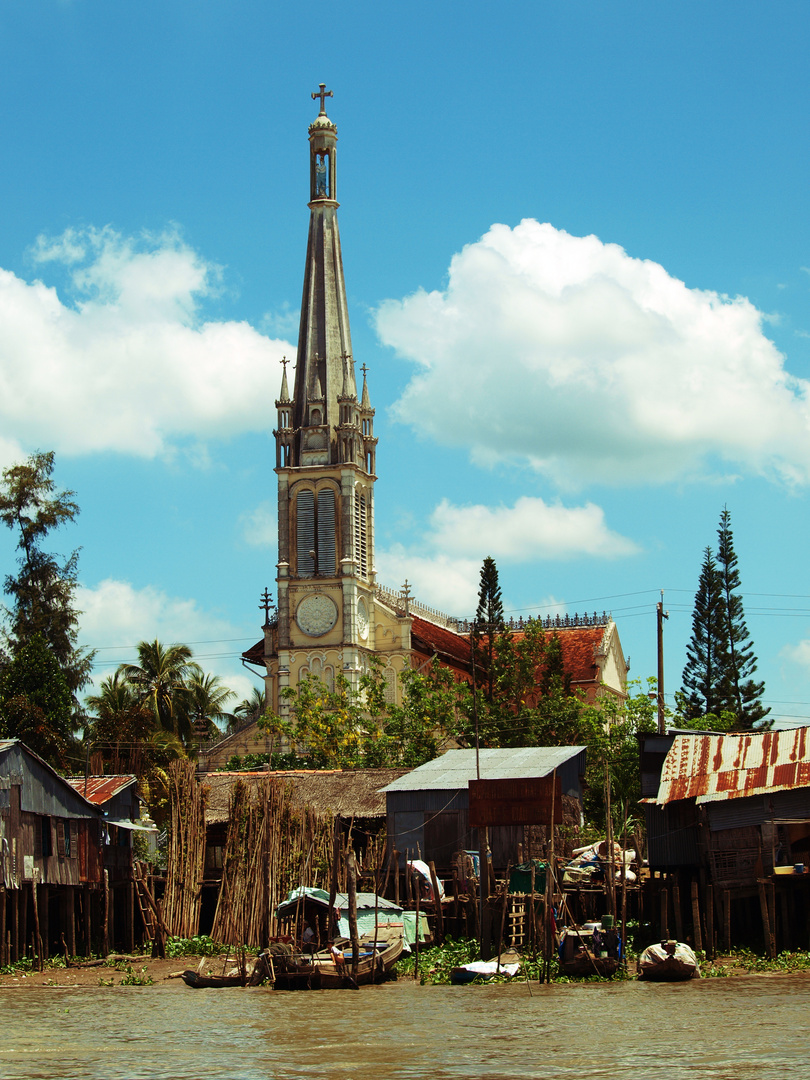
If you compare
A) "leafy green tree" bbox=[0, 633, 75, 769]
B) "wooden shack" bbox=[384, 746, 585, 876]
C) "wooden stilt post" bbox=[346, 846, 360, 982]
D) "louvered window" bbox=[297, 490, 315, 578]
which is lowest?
"wooden stilt post" bbox=[346, 846, 360, 982]

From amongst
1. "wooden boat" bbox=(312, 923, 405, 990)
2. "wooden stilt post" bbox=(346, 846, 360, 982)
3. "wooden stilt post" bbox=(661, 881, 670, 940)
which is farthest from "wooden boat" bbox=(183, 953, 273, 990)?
"wooden stilt post" bbox=(661, 881, 670, 940)

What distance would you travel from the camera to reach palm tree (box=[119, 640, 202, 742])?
6316cm

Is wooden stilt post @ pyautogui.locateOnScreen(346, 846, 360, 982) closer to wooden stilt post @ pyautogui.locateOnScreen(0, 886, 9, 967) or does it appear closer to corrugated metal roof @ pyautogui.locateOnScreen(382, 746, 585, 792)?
wooden stilt post @ pyautogui.locateOnScreen(0, 886, 9, 967)

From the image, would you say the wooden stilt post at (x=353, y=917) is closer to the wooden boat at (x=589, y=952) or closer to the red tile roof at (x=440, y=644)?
the wooden boat at (x=589, y=952)

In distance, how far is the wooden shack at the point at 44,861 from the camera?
3516 cm

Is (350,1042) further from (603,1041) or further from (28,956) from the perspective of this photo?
(28,956)

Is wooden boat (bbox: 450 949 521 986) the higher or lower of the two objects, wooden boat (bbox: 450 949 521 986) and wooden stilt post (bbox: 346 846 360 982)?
the lower

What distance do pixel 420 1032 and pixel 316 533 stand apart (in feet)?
161

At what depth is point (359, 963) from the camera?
101 feet

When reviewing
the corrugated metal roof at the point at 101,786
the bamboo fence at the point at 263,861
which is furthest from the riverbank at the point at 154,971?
the corrugated metal roof at the point at 101,786

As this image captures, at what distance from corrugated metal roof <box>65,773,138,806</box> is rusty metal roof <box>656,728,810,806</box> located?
16.0 metres

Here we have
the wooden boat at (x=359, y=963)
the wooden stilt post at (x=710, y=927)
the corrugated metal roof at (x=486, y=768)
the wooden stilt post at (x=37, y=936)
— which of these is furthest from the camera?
the corrugated metal roof at (x=486, y=768)

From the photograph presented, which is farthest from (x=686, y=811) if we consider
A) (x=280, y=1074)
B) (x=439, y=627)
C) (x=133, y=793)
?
(x=439, y=627)

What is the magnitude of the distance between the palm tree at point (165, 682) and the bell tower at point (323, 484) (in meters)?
6.31
